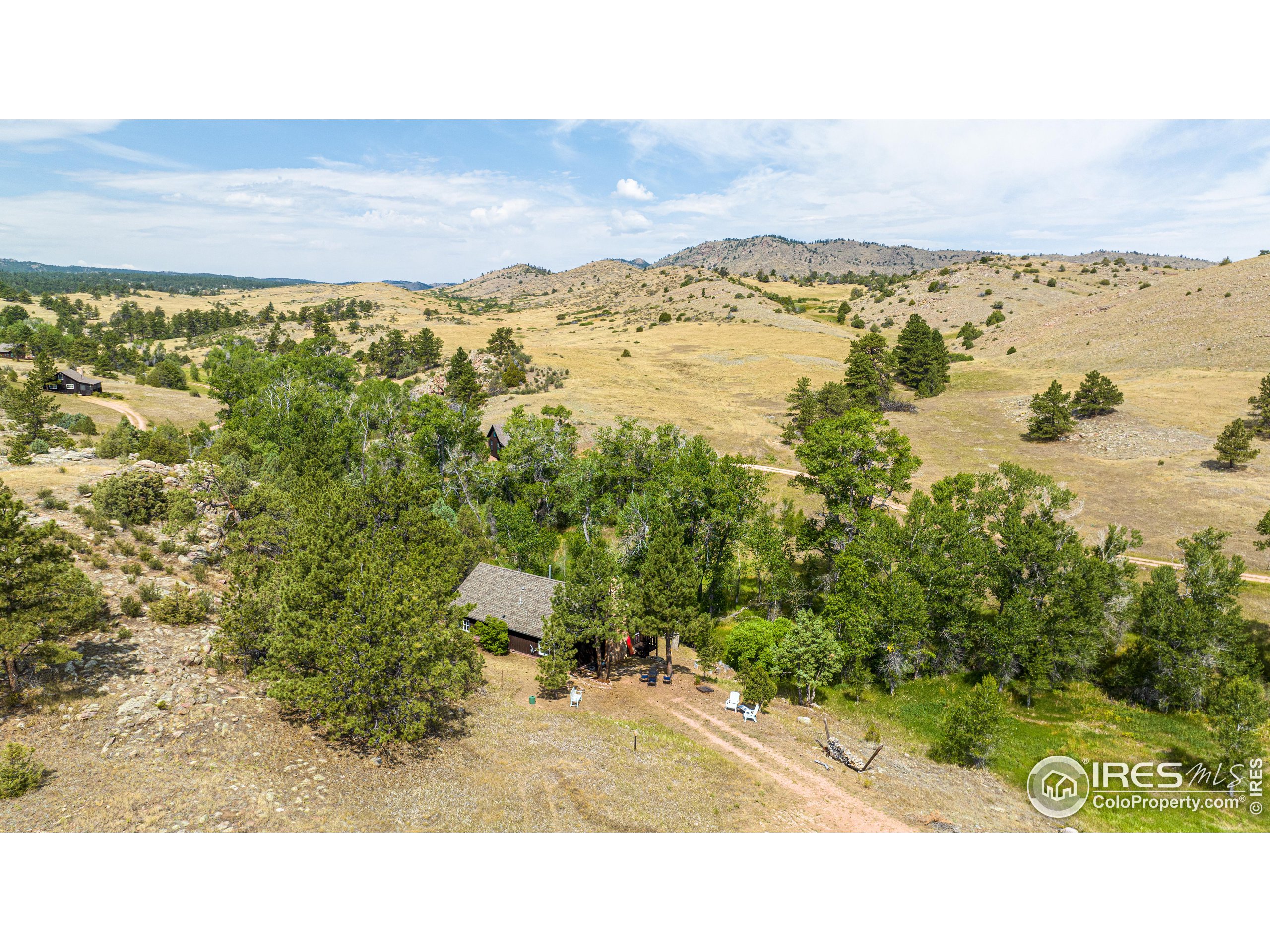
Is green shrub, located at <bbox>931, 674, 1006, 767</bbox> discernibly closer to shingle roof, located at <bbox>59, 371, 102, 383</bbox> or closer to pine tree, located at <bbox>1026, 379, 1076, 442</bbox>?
pine tree, located at <bbox>1026, 379, 1076, 442</bbox>

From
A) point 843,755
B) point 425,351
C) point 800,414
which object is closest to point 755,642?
point 843,755

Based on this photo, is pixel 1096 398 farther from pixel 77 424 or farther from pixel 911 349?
pixel 77 424

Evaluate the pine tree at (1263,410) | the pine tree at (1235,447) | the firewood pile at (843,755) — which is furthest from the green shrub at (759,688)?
the pine tree at (1263,410)

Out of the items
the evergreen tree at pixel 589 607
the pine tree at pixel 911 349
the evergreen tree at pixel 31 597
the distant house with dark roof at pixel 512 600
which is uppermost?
the pine tree at pixel 911 349

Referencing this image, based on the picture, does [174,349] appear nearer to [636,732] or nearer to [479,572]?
[479,572]

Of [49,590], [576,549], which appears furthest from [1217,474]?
[49,590]

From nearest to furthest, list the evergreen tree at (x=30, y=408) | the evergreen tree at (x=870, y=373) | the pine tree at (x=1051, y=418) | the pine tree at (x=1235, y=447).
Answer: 1. the evergreen tree at (x=30, y=408)
2. the pine tree at (x=1235, y=447)
3. the pine tree at (x=1051, y=418)
4. the evergreen tree at (x=870, y=373)

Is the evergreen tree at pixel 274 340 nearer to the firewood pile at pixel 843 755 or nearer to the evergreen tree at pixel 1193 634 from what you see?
the firewood pile at pixel 843 755
